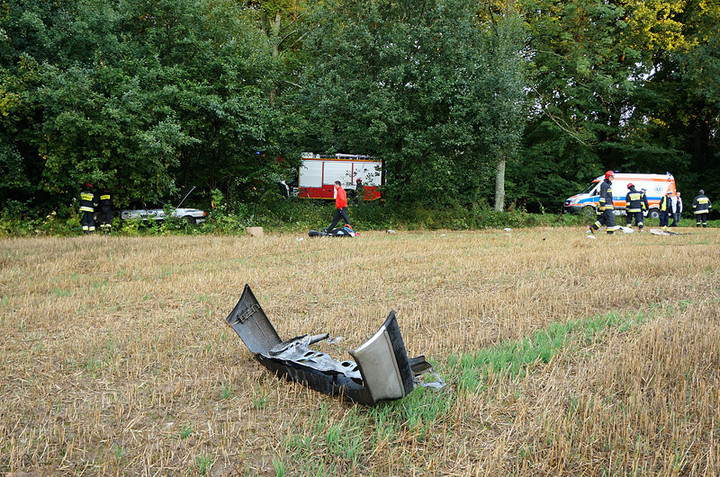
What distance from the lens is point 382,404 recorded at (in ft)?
10.4

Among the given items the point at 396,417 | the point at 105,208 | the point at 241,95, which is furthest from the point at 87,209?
the point at 396,417

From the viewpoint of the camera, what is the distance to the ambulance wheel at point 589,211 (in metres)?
22.4

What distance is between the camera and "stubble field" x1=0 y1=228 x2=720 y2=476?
8.54ft

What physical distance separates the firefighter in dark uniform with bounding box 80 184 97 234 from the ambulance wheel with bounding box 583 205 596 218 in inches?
791

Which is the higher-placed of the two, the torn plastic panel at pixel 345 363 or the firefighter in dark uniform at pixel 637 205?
the firefighter in dark uniform at pixel 637 205

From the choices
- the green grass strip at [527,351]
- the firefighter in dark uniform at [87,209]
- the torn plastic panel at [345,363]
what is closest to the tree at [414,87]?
the firefighter in dark uniform at [87,209]

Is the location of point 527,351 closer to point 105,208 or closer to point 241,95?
point 105,208

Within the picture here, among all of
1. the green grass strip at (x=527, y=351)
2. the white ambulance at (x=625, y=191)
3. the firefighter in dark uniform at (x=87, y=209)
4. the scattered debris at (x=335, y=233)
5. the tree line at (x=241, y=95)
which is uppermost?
the tree line at (x=241, y=95)

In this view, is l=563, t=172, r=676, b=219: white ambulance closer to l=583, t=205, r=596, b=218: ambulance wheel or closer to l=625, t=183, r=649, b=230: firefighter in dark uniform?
l=583, t=205, r=596, b=218: ambulance wheel

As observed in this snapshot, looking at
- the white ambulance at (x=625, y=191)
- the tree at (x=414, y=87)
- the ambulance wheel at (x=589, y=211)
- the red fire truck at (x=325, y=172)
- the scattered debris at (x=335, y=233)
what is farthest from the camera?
the red fire truck at (x=325, y=172)

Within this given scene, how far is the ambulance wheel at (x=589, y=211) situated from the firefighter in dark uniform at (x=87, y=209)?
65.9 feet

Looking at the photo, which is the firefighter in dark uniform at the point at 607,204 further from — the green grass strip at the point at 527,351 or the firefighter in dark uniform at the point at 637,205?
the green grass strip at the point at 527,351

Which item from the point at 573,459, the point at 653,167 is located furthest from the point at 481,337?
the point at 653,167

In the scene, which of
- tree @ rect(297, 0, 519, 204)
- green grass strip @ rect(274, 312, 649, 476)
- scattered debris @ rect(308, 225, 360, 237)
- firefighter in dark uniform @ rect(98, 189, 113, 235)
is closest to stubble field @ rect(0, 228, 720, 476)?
green grass strip @ rect(274, 312, 649, 476)
